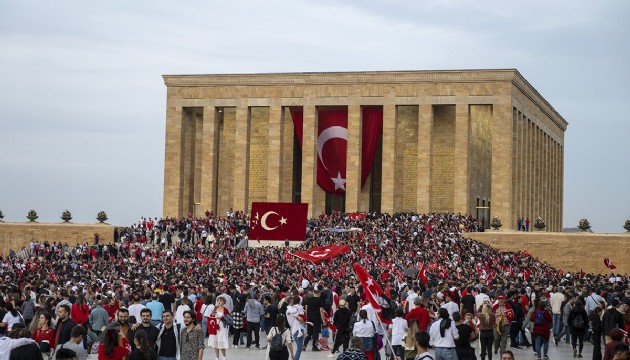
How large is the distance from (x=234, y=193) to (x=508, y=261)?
2098 centimetres

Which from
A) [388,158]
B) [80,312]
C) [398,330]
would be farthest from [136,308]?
[388,158]

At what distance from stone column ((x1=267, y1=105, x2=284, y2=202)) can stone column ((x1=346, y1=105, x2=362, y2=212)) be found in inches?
156

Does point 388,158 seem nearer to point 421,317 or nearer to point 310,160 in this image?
point 310,160

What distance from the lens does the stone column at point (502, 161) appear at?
5750cm

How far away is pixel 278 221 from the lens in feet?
156

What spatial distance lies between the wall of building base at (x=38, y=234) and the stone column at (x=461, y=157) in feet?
60.3

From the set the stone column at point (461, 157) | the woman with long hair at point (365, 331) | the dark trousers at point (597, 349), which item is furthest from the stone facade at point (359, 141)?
the woman with long hair at point (365, 331)

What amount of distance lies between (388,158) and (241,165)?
8.25 metres

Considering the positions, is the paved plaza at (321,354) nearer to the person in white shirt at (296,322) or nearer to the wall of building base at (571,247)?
the person in white shirt at (296,322)

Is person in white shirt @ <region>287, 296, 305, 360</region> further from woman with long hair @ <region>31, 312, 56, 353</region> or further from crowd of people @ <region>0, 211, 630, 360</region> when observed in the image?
woman with long hair @ <region>31, 312, 56, 353</region>

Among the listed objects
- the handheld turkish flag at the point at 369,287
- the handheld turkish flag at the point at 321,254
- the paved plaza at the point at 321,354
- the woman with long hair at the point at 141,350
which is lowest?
the paved plaza at the point at 321,354

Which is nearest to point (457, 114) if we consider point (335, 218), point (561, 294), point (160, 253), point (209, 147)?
point (335, 218)

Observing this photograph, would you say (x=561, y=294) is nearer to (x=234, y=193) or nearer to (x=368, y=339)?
(x=368, y=339)

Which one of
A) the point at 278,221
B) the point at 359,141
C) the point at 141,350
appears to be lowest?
the point at 141,350
